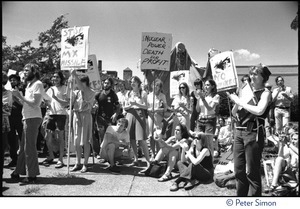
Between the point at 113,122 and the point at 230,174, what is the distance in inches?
98.5

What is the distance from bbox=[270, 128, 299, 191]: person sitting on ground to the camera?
10.8ft

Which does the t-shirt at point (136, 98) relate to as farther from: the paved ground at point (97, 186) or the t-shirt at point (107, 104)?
the paved ground at point (97, 186)

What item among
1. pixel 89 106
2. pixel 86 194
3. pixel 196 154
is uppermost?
pixel 89 106

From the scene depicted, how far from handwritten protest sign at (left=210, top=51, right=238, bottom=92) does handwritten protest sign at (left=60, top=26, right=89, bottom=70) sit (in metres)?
2.08

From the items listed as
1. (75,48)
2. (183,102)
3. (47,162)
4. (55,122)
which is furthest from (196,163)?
(47,162)

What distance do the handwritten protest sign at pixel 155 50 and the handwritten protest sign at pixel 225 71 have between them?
5.18ft

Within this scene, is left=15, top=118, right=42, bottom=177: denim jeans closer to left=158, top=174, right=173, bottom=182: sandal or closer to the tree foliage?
left=158, top=174, right=173, bottom=182: sandal

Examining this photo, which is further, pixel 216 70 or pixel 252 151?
pixel 216 70

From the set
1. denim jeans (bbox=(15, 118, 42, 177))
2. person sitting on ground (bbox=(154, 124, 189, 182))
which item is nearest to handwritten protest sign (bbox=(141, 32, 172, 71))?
person sitting on ground (bbox=(154, 124, 189, 182))

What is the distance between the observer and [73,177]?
4.22 metres

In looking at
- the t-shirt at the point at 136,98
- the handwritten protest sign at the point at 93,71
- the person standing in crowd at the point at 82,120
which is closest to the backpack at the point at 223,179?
the t-shirt at the point at 136,98

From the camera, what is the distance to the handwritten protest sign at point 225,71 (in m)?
3.59
